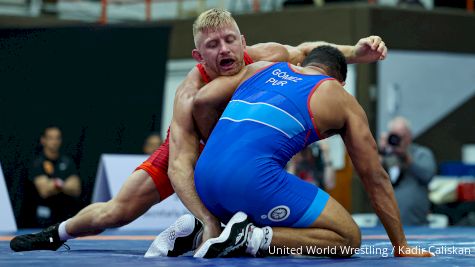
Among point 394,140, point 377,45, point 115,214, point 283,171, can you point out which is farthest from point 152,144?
point 283,171

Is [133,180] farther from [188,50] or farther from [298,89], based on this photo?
[188,50]

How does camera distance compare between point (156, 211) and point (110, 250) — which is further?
point (156, 211)

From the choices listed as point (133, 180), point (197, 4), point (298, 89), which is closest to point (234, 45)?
point (298, 89)

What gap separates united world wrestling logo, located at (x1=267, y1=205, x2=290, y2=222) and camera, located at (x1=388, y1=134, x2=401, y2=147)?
4.95m

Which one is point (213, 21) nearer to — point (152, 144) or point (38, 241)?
point (38, 241)

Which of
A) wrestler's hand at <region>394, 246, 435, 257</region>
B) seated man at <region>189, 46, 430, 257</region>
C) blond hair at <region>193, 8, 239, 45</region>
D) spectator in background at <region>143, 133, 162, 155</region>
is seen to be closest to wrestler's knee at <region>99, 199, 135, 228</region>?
seated man at <region>189, 46, 430, 257</region>

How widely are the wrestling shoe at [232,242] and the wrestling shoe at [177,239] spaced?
0.26m

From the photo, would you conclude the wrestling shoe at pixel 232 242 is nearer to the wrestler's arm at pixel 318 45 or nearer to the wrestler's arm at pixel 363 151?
the wrestler's arm at pixel 363 151

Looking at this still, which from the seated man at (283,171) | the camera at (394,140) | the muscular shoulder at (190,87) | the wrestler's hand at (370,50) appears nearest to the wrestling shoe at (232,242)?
the seated man at (283,171)

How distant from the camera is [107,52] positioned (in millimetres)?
10117

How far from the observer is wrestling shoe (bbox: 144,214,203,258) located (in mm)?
4121

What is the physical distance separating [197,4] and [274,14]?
6.32ft

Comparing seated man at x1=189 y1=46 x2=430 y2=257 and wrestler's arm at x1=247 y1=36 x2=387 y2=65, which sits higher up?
wrestler's arm at x1=247 y1=36 x2=387 y2=65

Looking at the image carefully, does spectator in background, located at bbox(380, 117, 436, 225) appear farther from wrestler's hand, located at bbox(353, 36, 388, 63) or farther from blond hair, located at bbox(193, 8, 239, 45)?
blond hair, located at bbox(193, 8, 239, 45)
